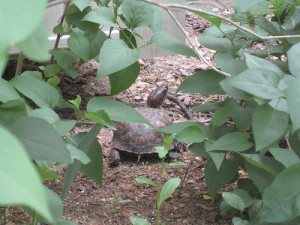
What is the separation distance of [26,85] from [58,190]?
83 centimetres

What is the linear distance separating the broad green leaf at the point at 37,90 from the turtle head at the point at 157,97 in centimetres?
171

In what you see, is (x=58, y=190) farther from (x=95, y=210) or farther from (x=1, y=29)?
(x=1, y=29)

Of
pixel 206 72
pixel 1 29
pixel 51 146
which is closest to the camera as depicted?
pixel 1 29

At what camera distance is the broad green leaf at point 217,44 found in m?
1.38

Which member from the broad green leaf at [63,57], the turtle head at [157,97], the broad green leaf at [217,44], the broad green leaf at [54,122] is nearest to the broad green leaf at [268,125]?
the broad green leaf at [54,122]

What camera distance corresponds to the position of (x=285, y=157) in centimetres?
99

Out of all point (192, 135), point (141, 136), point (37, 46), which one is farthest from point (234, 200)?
point (141, 136)

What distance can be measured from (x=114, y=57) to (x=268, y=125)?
0.54 metres

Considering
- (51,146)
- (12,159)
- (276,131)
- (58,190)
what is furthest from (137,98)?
(12,159)

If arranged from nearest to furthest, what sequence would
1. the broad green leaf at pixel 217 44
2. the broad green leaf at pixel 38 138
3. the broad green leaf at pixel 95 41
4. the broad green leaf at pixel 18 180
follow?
the broad green leaf at pixel 18 180 < the broad green leaf at pixel 38 138 < the broad green leaf at pixel 217 44 < the broad green leaf at pixel 95 41

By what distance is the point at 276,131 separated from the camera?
0.82m

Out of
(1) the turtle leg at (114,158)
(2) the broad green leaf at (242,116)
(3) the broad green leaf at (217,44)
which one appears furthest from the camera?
(1) the turtle leg at (114,158)

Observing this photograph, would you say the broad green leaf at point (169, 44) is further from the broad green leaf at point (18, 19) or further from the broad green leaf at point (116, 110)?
the broad green leaf at point (18, 19)

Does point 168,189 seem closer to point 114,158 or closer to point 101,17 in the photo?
point 101,17
